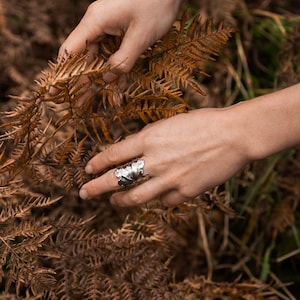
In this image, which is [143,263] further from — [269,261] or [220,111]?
[269,261]

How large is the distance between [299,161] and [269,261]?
15.6 inches

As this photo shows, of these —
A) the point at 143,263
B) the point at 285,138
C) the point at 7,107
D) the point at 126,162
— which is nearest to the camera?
the point at 285,138

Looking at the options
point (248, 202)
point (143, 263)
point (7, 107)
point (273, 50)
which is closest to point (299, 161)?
point (248, 202)

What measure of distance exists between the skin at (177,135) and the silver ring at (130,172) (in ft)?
0.05

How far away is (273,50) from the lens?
2.38 m

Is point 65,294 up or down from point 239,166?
down

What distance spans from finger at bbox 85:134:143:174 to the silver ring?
2cm

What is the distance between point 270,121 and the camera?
47.6 inches

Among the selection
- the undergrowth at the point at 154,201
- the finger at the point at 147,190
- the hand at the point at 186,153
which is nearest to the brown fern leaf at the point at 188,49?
the undergrowth at the point at 154,201

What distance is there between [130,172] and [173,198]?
0.12m

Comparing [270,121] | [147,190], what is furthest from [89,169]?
[270,121]

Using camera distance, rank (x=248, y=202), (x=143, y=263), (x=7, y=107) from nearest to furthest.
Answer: (x=143, y=263), (x=7, y=107), (x=248, y=202)

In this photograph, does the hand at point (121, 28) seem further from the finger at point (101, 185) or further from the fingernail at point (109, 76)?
the finger at point (101, 185)

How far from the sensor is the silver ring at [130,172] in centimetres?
129
